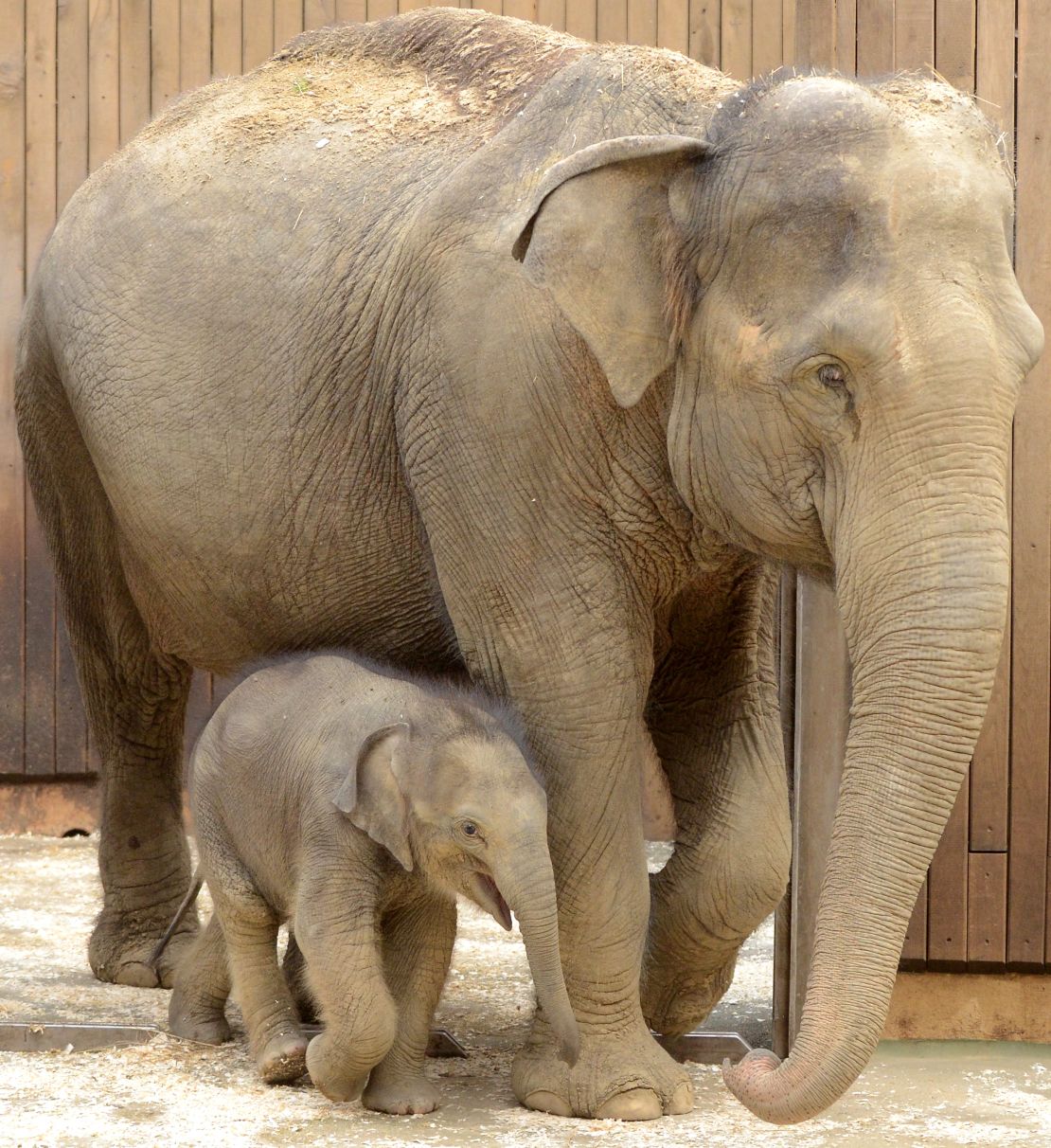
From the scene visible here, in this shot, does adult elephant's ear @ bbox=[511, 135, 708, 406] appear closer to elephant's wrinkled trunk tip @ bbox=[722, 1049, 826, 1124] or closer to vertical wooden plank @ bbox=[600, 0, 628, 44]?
elephant's wrinkled trunk tip @ bbox=[722, 1049, 826, 1124]

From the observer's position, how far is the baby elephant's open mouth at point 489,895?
463cm

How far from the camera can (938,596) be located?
3.94 metres

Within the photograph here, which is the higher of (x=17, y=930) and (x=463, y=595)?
(x=463, y=595)

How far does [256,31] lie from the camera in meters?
9.03

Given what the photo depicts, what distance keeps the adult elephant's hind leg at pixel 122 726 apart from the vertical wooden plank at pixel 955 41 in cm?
274

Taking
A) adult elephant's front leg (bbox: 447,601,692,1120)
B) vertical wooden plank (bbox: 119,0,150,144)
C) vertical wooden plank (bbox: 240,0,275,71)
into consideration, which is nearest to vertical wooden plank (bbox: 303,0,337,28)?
vertical wooden plank (bbox: 240,0,275,71)

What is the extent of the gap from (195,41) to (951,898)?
17.3 ft

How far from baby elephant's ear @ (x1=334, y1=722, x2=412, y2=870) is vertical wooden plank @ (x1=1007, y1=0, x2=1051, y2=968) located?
181cm

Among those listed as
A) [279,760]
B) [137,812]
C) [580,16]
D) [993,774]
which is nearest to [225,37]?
[580,16]

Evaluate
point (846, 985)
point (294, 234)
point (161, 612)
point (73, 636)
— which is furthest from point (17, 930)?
point (846, 985)

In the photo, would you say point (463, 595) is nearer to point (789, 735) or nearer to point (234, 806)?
point (234, 806)

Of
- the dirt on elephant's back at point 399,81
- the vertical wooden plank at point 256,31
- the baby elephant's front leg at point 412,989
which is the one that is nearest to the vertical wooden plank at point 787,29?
the vertical wooden plank at point 256,31

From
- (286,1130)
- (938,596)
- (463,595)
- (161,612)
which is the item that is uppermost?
(938,596)

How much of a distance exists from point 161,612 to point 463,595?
144 centimetres
